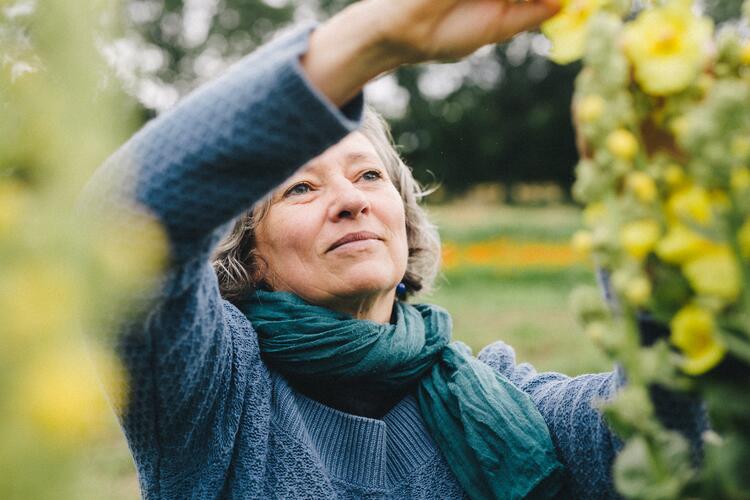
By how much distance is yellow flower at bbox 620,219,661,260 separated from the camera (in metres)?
0.56

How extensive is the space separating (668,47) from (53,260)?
0.52 metres

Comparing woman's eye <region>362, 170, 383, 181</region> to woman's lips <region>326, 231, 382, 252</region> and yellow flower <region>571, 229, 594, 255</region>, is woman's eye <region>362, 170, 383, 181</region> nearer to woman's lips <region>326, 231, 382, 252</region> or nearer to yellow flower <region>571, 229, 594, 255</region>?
woman's lips <region>326, 231, 382, 252</region>

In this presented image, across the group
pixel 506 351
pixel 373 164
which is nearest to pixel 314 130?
pixel 373 164

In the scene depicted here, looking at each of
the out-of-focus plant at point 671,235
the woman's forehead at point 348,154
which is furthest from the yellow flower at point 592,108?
the woman's forehead at point 348,154

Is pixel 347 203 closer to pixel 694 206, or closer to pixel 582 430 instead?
pixel 582 430

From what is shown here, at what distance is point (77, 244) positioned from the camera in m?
0.40

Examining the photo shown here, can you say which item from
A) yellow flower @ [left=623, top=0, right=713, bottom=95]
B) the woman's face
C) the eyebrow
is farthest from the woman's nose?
yellow flower @ [left=623, top=0, right=713, bottom=95]

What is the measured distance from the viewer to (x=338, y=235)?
1.72 metres

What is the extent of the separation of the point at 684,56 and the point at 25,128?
51 cm

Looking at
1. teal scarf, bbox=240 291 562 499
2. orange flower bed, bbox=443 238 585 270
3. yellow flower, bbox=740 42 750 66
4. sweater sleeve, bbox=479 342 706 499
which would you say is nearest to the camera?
yellow flower, bbox=740 42 750 66

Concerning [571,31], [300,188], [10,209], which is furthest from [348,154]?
[10,209]

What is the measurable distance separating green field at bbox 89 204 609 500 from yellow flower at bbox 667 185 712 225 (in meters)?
2.04

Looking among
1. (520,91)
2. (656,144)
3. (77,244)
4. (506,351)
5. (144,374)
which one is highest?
(77,244)

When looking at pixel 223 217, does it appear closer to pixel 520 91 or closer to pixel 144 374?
pixel 144 374
